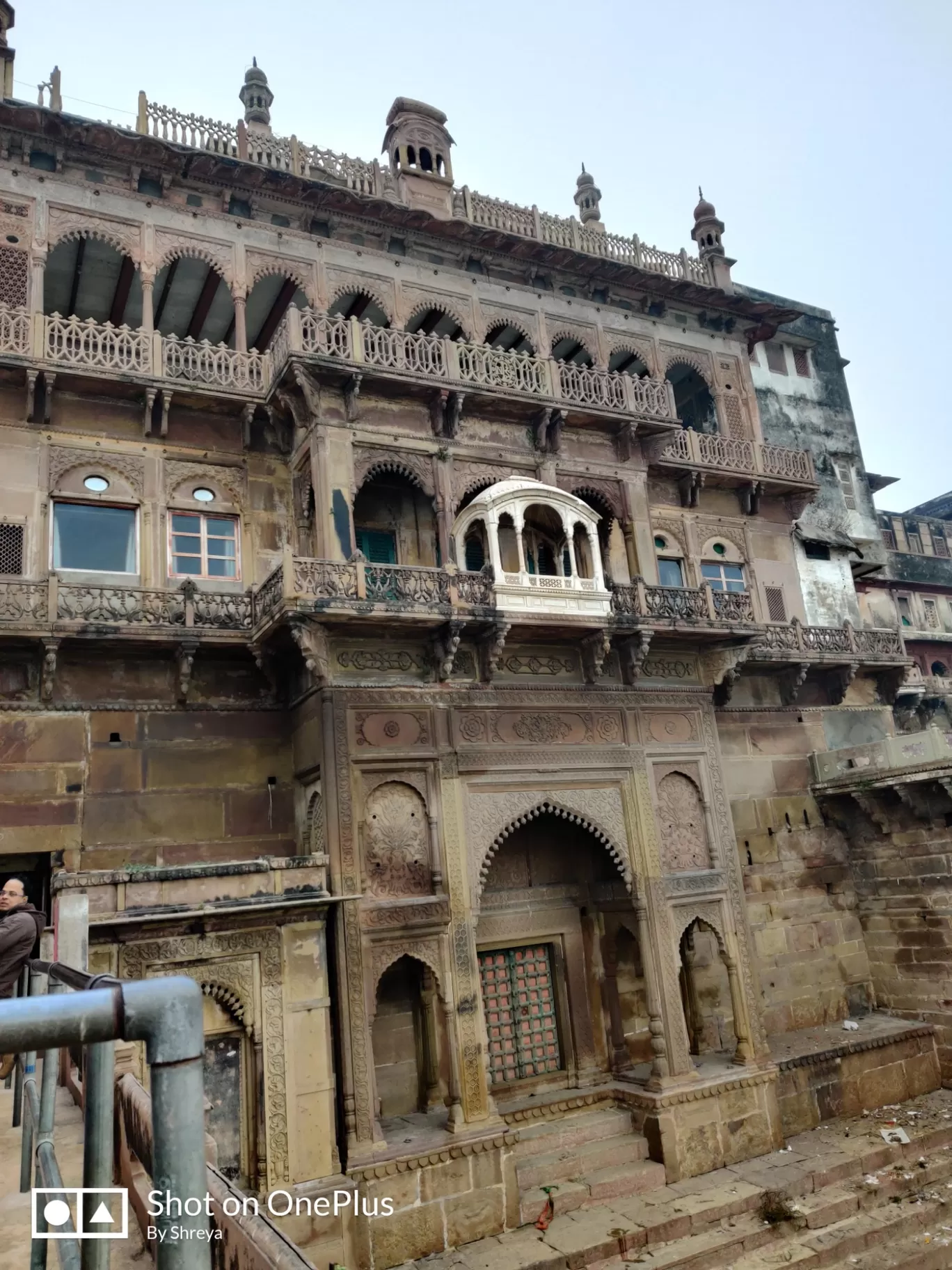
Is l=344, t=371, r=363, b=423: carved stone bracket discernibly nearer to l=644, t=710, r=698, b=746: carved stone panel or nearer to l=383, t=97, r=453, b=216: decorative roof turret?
l=383, t=97, r=453, b=216: decorative roof turret

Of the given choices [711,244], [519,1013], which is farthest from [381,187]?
[519,1013]

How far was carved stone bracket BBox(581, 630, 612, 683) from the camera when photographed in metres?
12.4

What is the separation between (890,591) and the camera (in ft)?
78.0

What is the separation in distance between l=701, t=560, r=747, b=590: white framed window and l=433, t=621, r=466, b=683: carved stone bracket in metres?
6.41

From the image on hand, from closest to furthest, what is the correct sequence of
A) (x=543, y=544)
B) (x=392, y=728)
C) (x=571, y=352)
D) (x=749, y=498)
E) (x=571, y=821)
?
(x=392, y=728)
(x=571, y=821)
(x=543, y=544)
(x=571, y=352)
(x=749, y=498)

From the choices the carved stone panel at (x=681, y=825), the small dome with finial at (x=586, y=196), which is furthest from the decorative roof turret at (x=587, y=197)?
the carved stone panel at (x=681, y=825)

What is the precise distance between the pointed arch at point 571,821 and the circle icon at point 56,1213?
9.13 m

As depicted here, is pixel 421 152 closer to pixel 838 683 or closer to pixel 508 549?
pixel 508 549

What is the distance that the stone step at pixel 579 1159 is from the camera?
10719mm

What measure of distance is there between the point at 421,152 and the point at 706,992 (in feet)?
46.8

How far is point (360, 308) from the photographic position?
1458 cm

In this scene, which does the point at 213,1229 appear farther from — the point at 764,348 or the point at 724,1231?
the point at 764,348

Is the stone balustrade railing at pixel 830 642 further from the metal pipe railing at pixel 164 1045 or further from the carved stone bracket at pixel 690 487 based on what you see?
the metal pipe railing at pixel 164 1045

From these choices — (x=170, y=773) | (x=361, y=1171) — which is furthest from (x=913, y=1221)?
(x=170, y=773)
